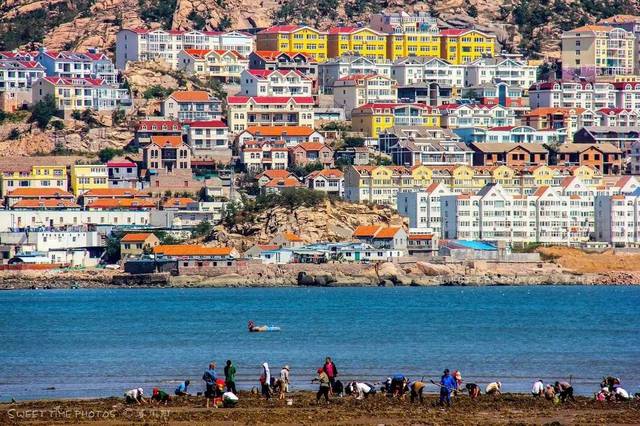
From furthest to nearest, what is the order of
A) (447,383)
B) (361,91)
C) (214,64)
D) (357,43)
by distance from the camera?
(357,43) → (214,64) → (361,91) → (447,383)

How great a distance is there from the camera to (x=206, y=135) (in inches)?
4291

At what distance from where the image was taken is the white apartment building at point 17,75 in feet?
368

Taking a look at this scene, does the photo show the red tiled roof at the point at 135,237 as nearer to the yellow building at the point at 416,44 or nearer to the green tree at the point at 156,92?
the green tree at the point at 156,92

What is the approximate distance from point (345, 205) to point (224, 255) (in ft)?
30.0

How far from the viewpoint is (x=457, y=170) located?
10738 centimetres

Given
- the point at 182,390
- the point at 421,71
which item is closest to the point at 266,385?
the point at 182,390

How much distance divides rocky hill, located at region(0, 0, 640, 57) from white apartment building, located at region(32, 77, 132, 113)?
1195cm

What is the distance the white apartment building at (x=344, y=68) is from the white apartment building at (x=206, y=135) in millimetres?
13167

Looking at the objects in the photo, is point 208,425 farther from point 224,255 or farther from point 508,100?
point 508,100

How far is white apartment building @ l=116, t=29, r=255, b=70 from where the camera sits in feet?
383

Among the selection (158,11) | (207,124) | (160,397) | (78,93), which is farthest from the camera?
(158,11)

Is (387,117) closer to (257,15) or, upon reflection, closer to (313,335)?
(257,15)

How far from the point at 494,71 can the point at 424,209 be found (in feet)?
85.5

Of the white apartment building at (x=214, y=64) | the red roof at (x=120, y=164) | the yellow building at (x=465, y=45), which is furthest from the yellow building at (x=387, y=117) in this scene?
the red roof at (x=120, y=164)
